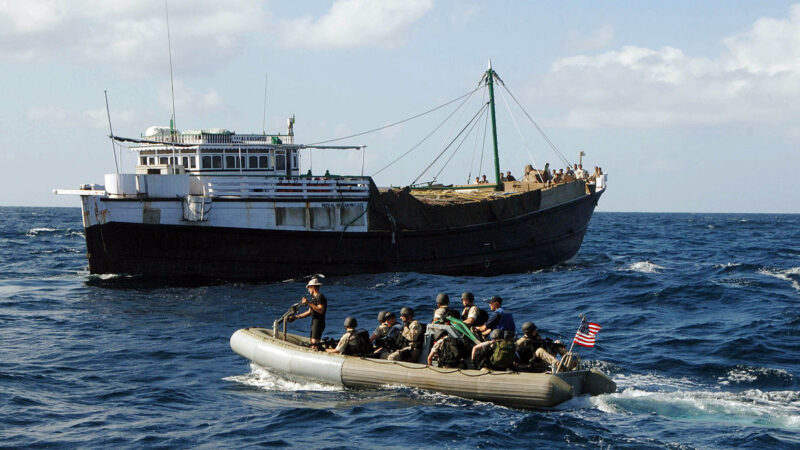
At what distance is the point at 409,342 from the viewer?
1644 cm

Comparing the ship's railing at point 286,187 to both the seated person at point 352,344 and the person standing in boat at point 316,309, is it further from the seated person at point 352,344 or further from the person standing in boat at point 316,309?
the seated person at point 352,344

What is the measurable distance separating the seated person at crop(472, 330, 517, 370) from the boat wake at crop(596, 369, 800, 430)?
5.11 feet

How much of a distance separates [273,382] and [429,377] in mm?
3438

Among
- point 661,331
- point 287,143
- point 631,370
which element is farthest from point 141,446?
point 287,143

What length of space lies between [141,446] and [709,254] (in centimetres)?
4026

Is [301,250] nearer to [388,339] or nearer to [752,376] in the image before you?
[388,339]

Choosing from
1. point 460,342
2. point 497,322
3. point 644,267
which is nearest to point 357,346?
point 460,342

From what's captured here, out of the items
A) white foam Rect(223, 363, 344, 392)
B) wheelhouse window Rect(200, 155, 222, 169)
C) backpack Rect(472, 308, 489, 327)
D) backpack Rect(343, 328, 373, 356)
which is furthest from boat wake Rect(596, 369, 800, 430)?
wheelhouse window Rect(200, 155, 222, 169)

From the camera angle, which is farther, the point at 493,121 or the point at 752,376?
the point at 493,121

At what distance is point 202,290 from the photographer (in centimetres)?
2772

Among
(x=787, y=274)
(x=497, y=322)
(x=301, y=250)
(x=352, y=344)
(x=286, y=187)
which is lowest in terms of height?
(x=787, y=274)

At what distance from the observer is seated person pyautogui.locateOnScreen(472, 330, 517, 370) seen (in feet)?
49.7

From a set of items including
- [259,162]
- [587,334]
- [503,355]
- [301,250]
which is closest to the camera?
[503,355]

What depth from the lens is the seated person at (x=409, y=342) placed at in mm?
16281
